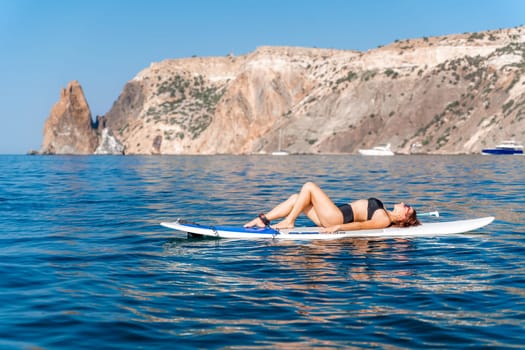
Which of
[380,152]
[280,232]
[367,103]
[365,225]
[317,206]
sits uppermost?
[367,103]

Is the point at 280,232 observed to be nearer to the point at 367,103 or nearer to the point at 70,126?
the point at 367,103

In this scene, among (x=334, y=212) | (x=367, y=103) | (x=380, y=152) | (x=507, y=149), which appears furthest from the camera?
(x=367, y=103)

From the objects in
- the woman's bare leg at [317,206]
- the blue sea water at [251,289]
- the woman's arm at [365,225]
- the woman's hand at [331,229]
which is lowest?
the blue sea water at [251,289]

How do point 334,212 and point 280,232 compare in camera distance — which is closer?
point 334,212

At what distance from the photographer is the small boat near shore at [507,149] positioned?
276 feet

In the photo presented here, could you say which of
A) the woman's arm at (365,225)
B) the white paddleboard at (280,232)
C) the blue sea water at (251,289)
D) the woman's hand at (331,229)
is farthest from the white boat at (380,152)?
the woman's hand at (331,229)

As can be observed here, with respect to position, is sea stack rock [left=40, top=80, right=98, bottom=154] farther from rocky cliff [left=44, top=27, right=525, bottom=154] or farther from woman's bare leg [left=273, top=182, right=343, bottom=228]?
woman's bare leg [left=273, top=182, right=343, bottom=228]

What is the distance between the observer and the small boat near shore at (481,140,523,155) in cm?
8400

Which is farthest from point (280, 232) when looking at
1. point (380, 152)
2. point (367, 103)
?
point (367, 103)

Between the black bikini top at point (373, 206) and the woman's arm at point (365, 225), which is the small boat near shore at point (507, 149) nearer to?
the woman's arm at point (365, 225)

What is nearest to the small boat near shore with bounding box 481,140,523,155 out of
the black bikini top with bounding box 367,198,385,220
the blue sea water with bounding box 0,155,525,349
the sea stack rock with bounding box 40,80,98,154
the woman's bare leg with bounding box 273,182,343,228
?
the blue sea water with bounding box 0,155,525,349

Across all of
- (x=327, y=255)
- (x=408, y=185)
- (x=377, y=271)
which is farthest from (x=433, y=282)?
(x=408, y=185)

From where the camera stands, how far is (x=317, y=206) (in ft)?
44.2

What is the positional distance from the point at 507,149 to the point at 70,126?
121458 millimetres
